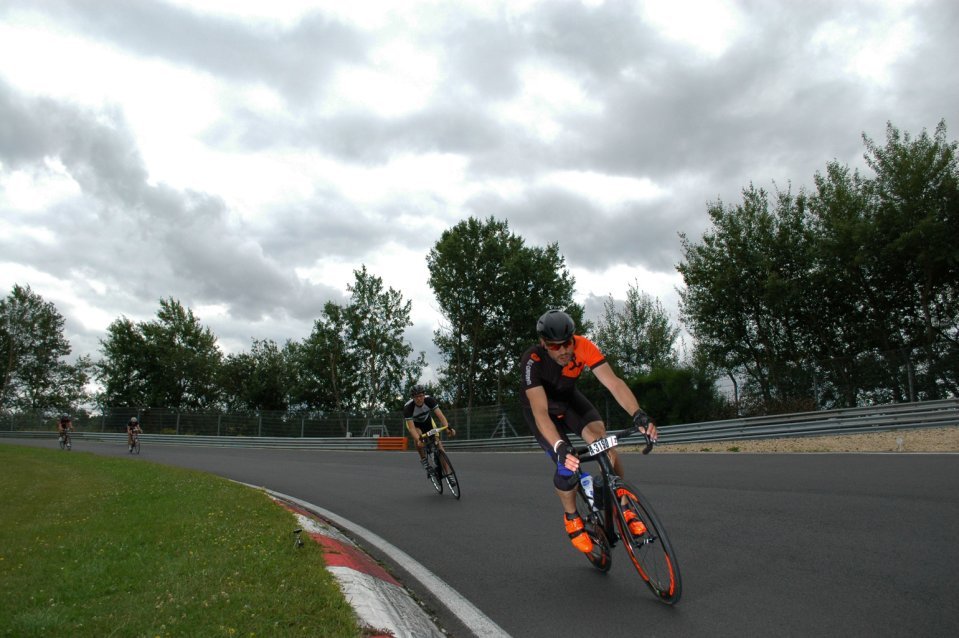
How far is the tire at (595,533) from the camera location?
4660 millimetres

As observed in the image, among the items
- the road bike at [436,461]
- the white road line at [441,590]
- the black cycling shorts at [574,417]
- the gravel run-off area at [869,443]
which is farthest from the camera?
the gravel run-off area at [869,443]

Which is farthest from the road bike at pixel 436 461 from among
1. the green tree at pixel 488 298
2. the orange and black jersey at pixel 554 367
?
the green tree at pixel 488 298

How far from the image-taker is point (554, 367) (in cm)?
505

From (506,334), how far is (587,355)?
45.9 metres

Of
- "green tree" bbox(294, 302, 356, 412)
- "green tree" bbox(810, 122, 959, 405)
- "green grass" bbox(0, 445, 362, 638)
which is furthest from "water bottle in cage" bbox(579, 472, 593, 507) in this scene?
"green tree" bbox(294, 302, 356, 412)

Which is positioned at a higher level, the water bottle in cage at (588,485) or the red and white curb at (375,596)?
the water bottle in cage at (588,485)

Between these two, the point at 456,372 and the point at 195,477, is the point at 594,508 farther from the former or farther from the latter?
the point at 456,372

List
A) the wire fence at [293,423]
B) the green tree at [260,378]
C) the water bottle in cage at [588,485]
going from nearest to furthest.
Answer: the water bottle in cage at [588,485], the wire fence at [293,423], the green tree at [260,378]

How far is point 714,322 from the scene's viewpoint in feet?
101

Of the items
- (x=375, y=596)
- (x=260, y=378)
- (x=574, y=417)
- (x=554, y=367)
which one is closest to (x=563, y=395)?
(x=574, y=417)

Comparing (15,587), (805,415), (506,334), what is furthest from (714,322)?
(15,587)

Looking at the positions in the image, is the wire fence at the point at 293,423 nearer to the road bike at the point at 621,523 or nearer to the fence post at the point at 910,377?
the fence post at the point at 910,377

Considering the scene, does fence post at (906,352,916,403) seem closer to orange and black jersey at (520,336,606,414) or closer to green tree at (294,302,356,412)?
orange and black jersey at (520,336,606,414)

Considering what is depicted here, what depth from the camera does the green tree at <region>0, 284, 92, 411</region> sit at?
243ft
